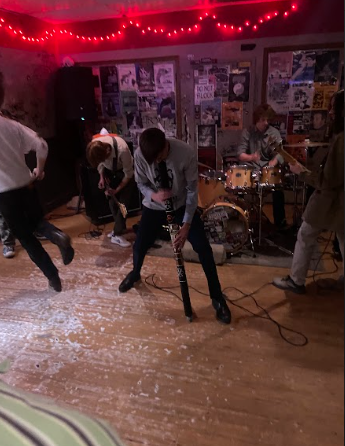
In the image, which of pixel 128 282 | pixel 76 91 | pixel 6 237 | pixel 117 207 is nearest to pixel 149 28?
pixel 76 91

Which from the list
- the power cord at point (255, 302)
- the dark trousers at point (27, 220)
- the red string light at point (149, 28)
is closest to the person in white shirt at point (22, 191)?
the dark trousers at point (27, 220)

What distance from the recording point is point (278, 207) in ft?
13.1

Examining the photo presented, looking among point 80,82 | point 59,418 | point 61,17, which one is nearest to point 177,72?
point 80,82

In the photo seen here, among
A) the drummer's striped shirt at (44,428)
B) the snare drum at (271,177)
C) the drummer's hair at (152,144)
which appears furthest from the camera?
the snare drum at (271,177)

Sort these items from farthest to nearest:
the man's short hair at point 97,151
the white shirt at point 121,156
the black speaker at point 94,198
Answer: the black speaker at point 94,198 → the white shirt at point 121,156 → the man's short hair at point 97,151

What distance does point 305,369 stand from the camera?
1993 mm

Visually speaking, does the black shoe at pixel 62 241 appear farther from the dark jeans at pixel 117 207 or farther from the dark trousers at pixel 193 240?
the dark jeans at pixel 117 207

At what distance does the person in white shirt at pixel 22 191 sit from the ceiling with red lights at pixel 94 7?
2009mm

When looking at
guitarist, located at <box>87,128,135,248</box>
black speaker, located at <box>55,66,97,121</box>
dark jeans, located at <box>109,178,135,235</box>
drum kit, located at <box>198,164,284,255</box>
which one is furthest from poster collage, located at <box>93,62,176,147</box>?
drum kit, located at <box>198,164,284,255</box>

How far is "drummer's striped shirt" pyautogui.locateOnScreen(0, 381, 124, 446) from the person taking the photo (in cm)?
109

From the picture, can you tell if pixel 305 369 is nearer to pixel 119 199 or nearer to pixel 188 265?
pixel 188 265

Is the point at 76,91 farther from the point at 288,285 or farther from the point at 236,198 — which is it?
the point at 288,285

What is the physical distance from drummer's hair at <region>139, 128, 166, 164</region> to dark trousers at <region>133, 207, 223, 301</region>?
47cm

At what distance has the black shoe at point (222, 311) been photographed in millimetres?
2457
